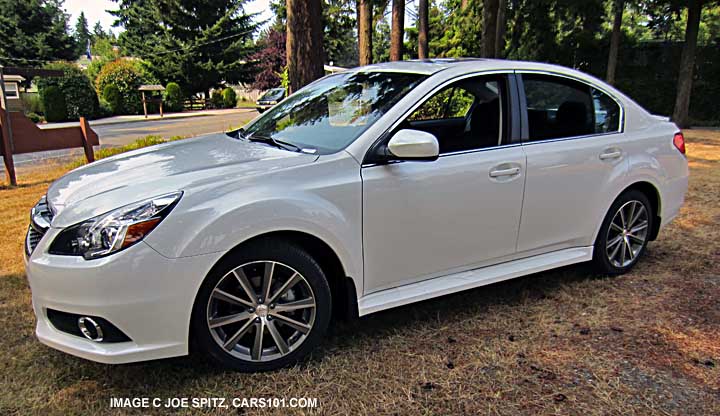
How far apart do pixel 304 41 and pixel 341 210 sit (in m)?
5.40

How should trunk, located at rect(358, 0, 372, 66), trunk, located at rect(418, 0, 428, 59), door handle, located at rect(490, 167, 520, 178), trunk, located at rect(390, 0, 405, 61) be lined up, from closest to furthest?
door handle, located at rect(490, 167, 520, 178)
trunk, located at rect(390, 0, 405, 61)
trunk, located at rect(358, 0, 372, 66)
trunk, located at rect(418, 0, 428, 59)

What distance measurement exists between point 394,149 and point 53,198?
74.7 inches

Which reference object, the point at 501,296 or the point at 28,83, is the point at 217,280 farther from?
the point at 28,83

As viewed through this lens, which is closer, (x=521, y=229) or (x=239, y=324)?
(x=239, y=324)

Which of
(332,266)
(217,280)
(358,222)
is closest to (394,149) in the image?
(358,222)

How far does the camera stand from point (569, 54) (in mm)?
20844

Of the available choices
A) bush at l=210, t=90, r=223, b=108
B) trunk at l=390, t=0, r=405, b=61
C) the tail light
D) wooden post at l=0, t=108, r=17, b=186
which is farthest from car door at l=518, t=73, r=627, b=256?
bush at l=210, t=90, r=223, b=108

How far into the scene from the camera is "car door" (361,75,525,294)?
2967mm

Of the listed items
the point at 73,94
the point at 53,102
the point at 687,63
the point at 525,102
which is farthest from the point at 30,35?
the point at 525,102

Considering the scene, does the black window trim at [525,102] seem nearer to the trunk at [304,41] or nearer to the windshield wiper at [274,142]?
the windshield wiper at [274,142]

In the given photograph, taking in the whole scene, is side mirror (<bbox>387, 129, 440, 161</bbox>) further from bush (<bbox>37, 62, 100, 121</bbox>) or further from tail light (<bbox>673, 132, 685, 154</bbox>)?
bush (<bbox>37, 62, 100, 121</bbox>)

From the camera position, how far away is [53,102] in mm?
27203

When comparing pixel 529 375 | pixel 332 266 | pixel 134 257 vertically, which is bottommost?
pixel 529 375

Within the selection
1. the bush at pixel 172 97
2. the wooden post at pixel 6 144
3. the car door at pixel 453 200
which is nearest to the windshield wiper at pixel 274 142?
the car door at pixel 453 200
